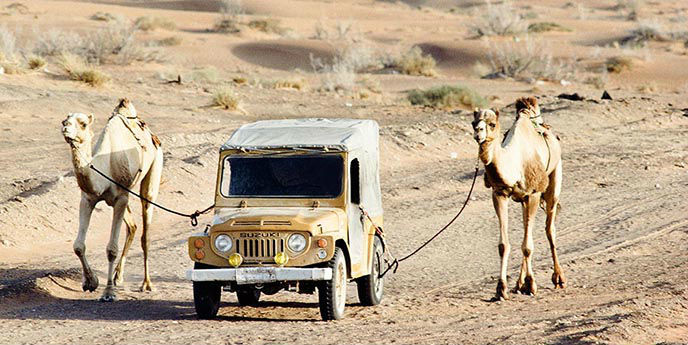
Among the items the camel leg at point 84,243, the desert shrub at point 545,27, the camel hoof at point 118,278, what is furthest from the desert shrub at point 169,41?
the camel leg at point 84,243

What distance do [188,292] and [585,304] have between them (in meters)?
4.71

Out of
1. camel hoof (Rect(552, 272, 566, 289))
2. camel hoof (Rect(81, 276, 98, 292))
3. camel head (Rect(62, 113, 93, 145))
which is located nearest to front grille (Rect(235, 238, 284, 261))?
camel head (Rect(62, 113, 93, 145))

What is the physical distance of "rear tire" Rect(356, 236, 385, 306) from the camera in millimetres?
13406

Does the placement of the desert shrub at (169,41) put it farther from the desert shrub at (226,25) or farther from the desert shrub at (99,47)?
the desert shrub at (99,47)

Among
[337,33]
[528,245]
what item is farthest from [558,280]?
[337,33]

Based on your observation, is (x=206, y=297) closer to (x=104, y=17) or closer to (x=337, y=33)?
(x=337, y=33)

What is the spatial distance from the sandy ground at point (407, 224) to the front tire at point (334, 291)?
21 cm

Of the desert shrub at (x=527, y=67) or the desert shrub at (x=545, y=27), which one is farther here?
the desert shrub at (x=545, y=27)

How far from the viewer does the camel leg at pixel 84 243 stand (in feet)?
44.5

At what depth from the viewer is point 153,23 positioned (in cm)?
6150

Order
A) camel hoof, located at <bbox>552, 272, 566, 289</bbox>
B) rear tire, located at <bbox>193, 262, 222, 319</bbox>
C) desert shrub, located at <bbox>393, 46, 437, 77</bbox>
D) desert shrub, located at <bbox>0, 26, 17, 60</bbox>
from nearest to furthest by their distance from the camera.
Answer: rear tire, located at <bbox>193, 262, 222, 319</bbox>, camel hoof, located at <bbox>552, 272, 566, 289</bbox>, desert shrub, located at <bbox>0, 26, 17, 60</bbox>, desert shrub, located at <bbox>393, 46, 437, 77</bbox>

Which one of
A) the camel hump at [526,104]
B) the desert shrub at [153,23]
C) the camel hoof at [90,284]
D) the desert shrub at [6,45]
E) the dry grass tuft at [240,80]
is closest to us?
the camel hoof at [90,284]

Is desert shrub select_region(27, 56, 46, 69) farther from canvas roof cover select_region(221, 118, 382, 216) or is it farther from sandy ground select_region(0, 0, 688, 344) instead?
canvas roof cover select_region(221, 118, 382, 216)

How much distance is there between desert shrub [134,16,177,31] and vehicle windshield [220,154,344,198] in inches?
1917
